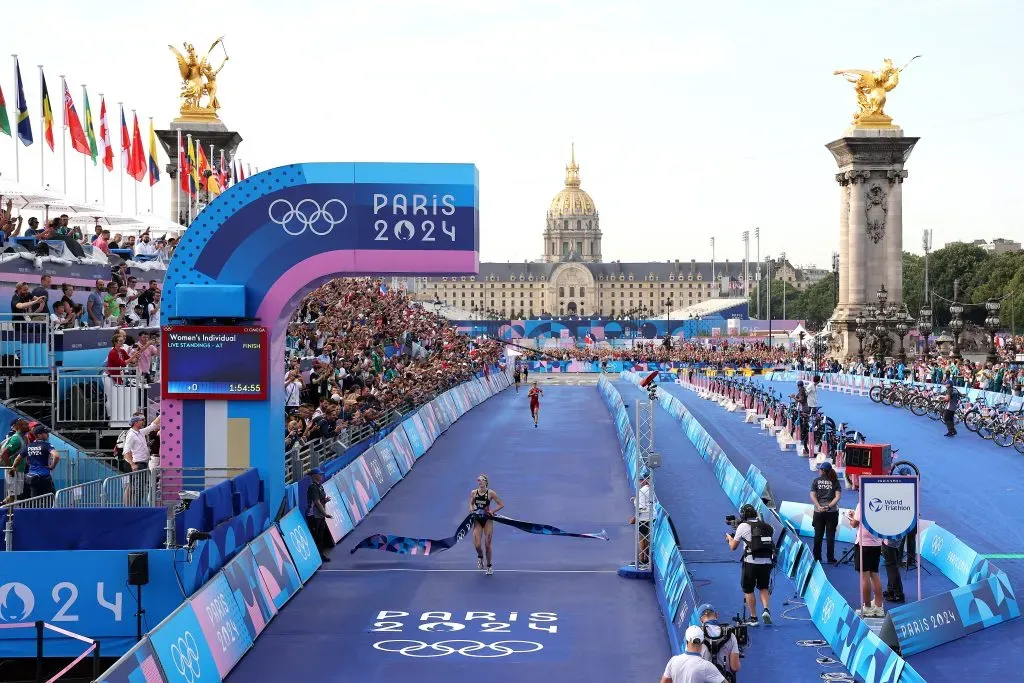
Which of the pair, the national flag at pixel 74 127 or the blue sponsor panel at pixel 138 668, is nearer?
the blue sponsor panel at pixel 138 668

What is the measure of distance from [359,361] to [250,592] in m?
22.6

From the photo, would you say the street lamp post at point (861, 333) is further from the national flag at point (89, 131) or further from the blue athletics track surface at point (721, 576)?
the national flag at point (89, 131)

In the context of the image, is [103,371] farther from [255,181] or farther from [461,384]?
[461,384]

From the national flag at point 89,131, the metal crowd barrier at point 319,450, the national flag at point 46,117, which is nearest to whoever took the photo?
the metal crowd barrier at point 319,450

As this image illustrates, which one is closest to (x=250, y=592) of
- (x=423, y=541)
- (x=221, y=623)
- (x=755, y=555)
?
(x=221, y=623)

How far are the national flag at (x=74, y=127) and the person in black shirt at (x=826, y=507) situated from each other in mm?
29314

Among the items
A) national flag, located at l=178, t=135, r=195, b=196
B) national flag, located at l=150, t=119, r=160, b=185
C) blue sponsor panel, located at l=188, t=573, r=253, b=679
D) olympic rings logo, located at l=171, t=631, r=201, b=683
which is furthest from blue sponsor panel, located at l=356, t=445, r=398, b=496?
national flag, located at l=178, t=135, r=195, b=196

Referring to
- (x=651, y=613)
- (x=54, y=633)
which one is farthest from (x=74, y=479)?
(x=651, y=613)

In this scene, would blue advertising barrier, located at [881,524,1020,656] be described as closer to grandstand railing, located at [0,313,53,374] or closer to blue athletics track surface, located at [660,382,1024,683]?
blue athletics track surface, located at [660,382,1024,683]

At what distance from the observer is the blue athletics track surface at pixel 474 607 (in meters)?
12.5

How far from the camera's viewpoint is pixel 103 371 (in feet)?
70.2

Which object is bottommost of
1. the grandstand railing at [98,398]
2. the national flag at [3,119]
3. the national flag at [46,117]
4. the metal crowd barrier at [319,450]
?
the metal crowd barrier at [319,450]

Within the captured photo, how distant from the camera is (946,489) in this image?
24359mm

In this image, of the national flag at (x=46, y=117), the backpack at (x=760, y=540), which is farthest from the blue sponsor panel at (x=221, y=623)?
the national flag at (x=46, y=117)
